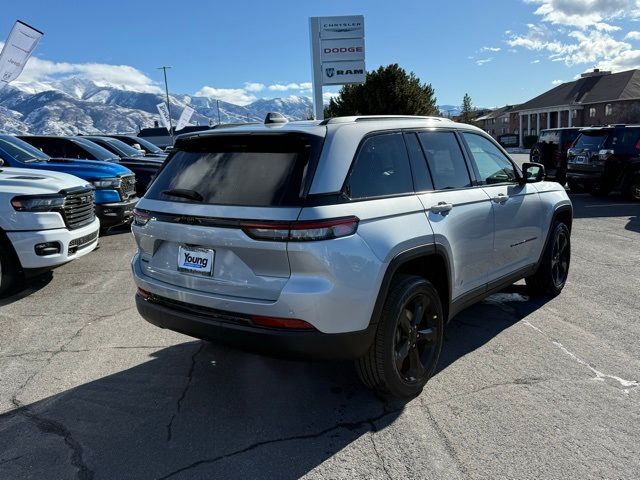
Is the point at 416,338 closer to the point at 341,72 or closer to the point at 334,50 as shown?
the point at 341,72

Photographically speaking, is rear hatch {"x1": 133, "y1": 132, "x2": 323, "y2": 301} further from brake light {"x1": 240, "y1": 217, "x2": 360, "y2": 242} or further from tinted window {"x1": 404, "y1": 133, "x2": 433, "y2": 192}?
tinted window {"x1": 404, "y1": 133, "x2": 433, "y2": 192}

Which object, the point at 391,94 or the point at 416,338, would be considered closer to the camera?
the point at 416,338

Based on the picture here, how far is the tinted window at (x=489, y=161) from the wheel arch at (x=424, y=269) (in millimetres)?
1062

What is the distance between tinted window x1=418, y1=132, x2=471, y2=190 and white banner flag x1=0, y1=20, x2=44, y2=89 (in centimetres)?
1309

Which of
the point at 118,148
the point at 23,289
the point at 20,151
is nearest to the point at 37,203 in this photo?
the point at 23,289

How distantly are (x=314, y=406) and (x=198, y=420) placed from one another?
0.72 meters

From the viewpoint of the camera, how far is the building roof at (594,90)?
55.6 metres

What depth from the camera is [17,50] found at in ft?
45.2

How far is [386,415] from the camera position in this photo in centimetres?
320

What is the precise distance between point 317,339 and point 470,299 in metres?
1.68

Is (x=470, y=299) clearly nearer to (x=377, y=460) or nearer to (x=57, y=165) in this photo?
(x=377, y=460)

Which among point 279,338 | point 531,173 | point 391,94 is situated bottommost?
point 279,338

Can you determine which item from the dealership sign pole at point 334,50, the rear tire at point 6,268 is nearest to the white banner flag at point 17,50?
the dealership sign pole at point 334,50

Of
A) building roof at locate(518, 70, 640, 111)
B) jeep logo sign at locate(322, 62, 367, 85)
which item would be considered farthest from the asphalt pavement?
building roof at locate(518, 70, 640, 111)
